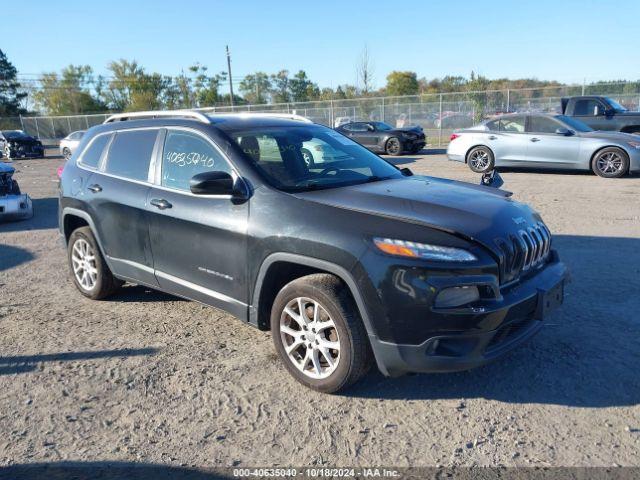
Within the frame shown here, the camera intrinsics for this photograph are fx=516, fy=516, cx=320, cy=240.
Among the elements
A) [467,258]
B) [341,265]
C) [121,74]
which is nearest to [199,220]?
[341,265]

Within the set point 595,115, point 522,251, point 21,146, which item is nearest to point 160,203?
point 522,251

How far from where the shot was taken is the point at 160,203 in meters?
4.16

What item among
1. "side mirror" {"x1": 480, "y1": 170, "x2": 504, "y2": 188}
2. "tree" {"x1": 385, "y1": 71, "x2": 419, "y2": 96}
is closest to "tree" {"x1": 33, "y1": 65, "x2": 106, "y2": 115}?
"tree" {"x1": 385, "y1": 71, "x2": 419, "y2": 96}

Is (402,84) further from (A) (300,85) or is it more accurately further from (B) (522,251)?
(B) (522,251)

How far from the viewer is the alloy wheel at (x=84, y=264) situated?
5105 mm

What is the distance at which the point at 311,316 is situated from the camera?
337 centimetres

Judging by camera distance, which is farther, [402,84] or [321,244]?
[402,84]

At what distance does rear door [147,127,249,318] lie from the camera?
3.67m

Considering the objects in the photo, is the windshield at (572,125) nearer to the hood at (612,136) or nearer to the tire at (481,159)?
the hood at (612,136)

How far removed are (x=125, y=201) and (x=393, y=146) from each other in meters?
16.1

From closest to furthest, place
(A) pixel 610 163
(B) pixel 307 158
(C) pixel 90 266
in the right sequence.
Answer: (B) pixel 307 158
(C) pixel 90 266
(A) pixel 610 163

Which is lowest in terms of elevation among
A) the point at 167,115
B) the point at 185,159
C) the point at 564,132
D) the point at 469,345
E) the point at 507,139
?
the point at 469,345

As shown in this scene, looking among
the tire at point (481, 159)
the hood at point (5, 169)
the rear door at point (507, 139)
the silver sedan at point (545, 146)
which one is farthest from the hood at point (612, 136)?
the hood at point (5, 169)

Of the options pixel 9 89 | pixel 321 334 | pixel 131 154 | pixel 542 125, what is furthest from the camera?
Result: pixel 9 89
